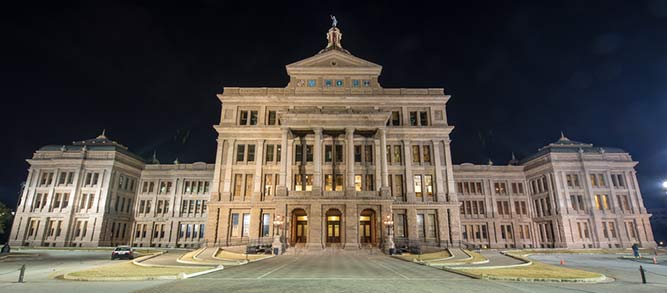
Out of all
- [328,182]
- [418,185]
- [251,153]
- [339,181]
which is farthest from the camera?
[251,153]

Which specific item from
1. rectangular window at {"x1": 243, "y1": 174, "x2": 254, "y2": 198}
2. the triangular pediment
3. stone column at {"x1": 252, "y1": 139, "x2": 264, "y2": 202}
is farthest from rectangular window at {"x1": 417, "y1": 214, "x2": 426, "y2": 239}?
rectangular window at {"x1": 243, "y1": 174, "x2": 254, "y2": 198}

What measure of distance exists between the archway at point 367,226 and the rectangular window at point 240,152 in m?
19.2

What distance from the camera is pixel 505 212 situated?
6362 cm

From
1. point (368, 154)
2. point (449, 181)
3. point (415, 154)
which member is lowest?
point (449, 181)

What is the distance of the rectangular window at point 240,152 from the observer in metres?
48.3

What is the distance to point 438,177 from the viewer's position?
46.8m

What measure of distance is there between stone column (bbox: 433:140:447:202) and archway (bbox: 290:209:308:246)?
60.4ft

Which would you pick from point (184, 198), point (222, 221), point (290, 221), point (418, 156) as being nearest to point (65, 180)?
point (184, 198)

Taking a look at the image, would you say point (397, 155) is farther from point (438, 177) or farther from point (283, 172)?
point (283, 172)

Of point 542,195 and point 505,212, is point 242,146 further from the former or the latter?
point 542,195

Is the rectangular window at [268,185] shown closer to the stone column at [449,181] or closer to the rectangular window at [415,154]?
the rectangular window at [415,154]

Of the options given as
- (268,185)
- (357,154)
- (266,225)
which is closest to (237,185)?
(268,185)

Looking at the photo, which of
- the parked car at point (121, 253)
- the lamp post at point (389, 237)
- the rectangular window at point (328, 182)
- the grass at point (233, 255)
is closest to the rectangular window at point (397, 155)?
the rectangular window at point (328, 182)

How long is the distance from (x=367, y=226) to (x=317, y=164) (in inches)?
413
